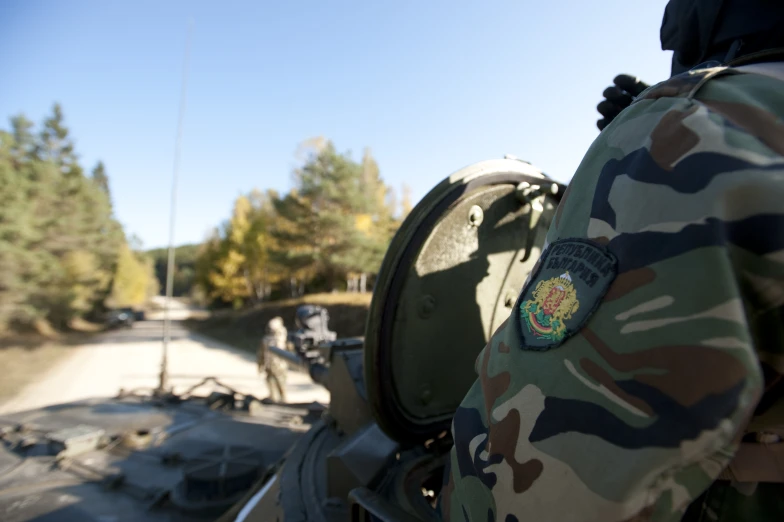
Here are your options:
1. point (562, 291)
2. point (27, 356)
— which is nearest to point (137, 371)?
point (27, 356)

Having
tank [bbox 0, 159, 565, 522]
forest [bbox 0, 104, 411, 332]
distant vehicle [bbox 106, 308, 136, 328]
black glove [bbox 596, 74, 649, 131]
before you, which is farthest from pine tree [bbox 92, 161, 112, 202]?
black glove [bbox 596, 74, 649, 131]

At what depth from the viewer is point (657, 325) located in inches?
25.5

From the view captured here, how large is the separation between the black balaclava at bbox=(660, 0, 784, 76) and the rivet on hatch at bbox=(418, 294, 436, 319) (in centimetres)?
114

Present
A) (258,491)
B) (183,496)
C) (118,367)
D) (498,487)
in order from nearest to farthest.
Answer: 1. (498,487)
2. (258,491)
3. (183,496)
4. (118,367)

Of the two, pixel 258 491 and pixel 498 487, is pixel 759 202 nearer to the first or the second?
pixel 498 487

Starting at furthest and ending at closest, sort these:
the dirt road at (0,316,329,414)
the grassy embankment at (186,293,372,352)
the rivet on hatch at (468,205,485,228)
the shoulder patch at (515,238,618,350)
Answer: the grassy embankment at (186,293,372,352) < the dirt road at (0,316,329,414) < the rivet on hatch at (468,205,485,228) < the shoulder patch at (515,238,618,350)

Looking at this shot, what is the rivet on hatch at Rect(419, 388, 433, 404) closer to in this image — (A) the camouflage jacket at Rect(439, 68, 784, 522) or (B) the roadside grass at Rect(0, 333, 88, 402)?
(A) the camouflage jacket at Rect(439, 68, 784, 522)

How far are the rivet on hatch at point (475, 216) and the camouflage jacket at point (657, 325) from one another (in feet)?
3.62

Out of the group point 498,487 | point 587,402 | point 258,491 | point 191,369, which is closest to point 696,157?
point 587,402

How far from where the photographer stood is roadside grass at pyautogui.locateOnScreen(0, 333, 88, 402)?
15.1 m

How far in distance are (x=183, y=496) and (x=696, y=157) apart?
286cm

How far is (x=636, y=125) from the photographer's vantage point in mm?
781

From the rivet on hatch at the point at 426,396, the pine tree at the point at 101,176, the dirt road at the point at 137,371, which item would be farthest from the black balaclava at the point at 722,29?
the pine tree at the point at 101,176

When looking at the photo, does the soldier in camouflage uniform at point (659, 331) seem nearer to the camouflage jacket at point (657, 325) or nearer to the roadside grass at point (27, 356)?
the camouflage jacket at point (657, 325)
